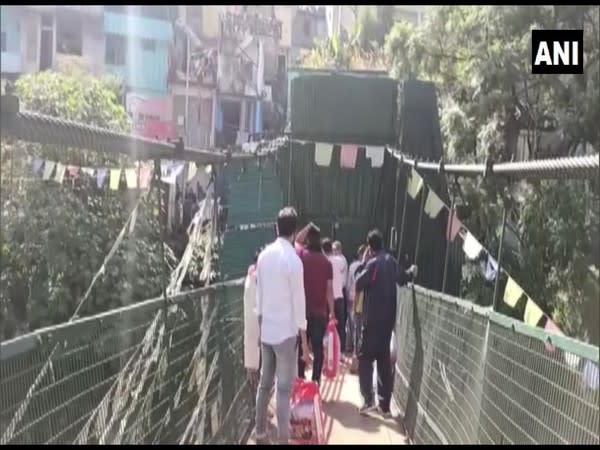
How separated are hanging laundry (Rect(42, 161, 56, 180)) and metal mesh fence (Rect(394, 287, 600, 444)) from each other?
277 cm

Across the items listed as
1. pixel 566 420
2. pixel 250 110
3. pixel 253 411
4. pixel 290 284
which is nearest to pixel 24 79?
pixel 250 110

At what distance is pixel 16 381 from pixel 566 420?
4.95 ft

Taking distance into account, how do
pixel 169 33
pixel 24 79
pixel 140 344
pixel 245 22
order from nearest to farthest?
1. pixel 140 344
2. pixel 24 79
3. pixel 169 33
4. pixel 245 22

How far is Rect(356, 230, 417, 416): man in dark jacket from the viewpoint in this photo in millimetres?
5574

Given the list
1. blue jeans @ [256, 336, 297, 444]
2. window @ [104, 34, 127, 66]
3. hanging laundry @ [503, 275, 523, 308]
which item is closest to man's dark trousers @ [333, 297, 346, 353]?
blue jeans @ [256, 336, 297, 444]

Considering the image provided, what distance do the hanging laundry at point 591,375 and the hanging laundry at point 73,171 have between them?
5.10 metres

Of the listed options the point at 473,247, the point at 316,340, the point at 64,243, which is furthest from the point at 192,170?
the point at 473,247

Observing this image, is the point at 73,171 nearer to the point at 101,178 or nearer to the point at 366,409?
the point at 101,178

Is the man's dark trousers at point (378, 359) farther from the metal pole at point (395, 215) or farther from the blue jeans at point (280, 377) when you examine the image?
the metal pole at point (395, 215)

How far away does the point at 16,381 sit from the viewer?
231cm

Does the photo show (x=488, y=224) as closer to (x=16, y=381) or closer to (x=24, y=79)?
(x=24, y=79)

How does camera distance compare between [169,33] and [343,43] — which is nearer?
[169,33]

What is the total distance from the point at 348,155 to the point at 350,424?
18.4ft

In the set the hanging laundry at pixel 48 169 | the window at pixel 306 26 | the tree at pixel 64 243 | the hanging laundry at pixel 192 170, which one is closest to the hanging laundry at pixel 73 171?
the tree at pixel 64 243
